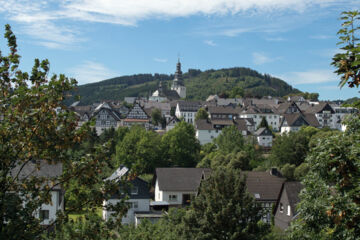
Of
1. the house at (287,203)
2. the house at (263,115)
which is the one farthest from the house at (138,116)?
the house at (287,203)

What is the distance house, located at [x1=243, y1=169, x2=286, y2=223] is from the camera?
115 ft

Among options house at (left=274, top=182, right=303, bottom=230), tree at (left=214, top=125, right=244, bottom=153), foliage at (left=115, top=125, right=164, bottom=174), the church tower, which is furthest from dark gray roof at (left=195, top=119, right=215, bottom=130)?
the church tower

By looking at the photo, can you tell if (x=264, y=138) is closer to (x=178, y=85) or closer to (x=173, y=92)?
(x=173, y=92)

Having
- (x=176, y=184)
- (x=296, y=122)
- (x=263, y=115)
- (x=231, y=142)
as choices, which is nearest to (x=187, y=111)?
(x=263, y=115)

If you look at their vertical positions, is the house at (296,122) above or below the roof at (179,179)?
above

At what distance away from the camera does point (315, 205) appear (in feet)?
35.8

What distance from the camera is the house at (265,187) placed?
115 feet

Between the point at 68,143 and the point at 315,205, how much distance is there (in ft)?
24.4

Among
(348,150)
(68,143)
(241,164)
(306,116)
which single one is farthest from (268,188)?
(306,116)

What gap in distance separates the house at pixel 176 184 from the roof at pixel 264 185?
6745 millimetres

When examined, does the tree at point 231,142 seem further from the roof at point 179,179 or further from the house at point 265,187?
the house at point 265,187

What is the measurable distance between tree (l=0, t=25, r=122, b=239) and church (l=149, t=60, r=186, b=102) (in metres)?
150

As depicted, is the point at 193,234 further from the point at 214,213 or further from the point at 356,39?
the point at 356,39

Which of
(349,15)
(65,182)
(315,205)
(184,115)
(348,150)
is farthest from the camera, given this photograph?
Answer: (184,115)
